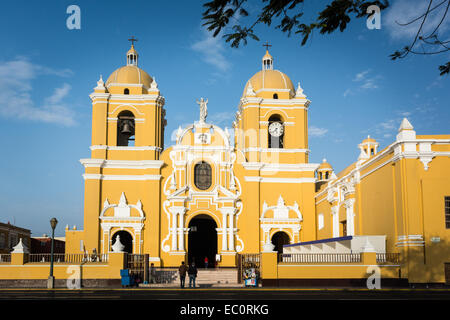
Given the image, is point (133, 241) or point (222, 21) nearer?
point (222, 21)

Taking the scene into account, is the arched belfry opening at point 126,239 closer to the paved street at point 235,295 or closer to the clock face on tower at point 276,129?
the clock face on tower at point 276,129

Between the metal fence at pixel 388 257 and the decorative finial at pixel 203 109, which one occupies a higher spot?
the decorative finial at pixel 203 109

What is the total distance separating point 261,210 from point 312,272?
37.9ft

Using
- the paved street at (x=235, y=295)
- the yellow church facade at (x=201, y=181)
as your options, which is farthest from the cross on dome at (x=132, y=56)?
the paved street at (x=235, y=295)

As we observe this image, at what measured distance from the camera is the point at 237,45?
8.17 meters

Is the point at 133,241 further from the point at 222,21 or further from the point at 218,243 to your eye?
the point at 222,21

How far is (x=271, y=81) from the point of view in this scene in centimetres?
3828

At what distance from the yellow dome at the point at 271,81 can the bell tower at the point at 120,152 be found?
6.90 metres

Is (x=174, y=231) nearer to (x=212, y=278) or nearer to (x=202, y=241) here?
(x=202, y=241)

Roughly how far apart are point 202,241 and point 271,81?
1223 cm

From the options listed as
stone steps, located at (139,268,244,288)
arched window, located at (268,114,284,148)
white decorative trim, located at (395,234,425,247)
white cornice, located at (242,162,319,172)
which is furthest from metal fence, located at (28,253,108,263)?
arched window, located at (268,114,284,148)

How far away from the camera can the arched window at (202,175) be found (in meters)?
36.3
